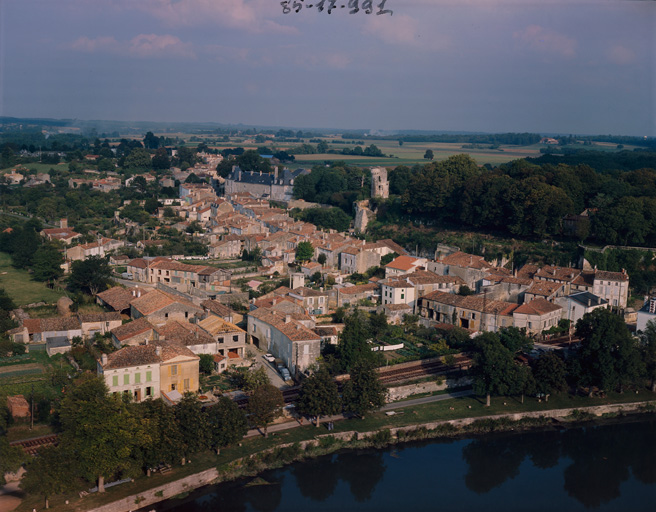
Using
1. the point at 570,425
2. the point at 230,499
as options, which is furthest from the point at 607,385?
the point at 230,499

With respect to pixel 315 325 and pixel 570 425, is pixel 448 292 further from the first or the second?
pixel 570 425

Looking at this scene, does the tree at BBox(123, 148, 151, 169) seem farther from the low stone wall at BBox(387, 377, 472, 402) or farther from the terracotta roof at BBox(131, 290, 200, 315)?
the low stone wall at BBox(387, 377, 472, 402)

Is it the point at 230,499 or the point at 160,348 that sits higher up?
the point at 160,348

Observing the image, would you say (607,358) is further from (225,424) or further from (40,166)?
(40,166)

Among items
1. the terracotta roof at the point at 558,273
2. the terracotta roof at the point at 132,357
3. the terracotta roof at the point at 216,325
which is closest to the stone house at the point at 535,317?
the terracotta roof at the point at 558,273

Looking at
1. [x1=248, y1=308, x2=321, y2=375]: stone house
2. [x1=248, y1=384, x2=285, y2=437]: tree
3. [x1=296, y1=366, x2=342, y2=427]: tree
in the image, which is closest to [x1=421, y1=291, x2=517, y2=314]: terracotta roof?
[x1=248, y1=308, x2=321, y2=375]: stone house
